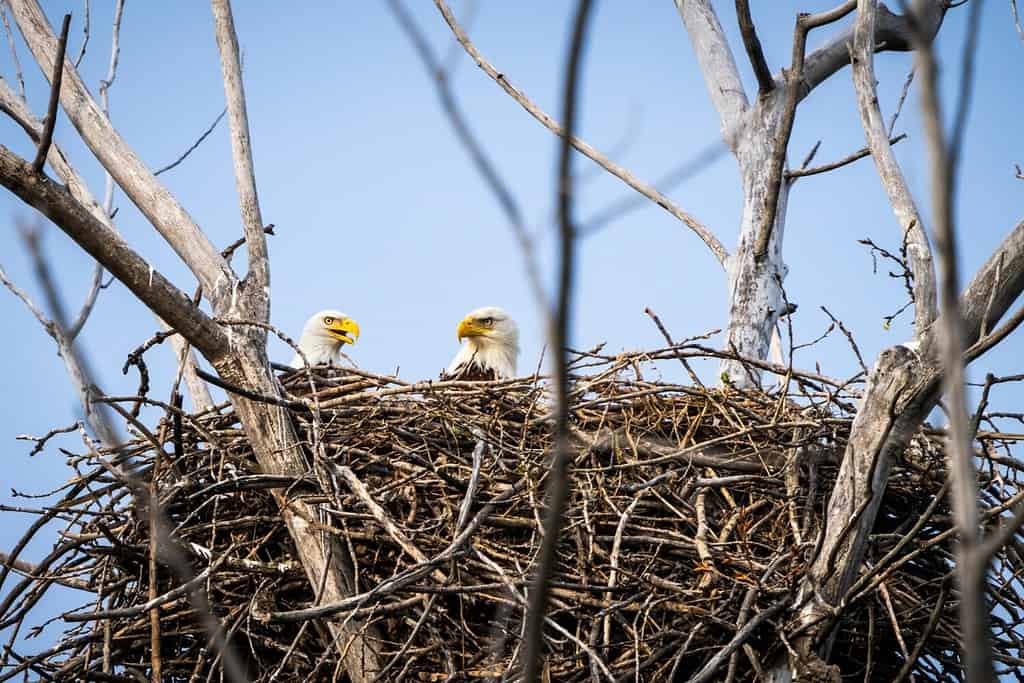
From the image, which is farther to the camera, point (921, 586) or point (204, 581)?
point (921, 586)

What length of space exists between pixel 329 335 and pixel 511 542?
3.10m

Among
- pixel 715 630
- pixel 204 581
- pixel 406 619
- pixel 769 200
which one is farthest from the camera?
pixel 769 200

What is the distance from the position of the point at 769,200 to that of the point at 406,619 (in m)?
2.76

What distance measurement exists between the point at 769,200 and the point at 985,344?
237 cm

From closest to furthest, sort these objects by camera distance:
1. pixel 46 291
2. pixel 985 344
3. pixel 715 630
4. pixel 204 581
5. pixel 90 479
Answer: pixel 46 291, pixel 985 344, pixel 204 581, pixel 715 630, pixel 90 479

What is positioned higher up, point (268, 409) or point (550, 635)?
point (268, 409)

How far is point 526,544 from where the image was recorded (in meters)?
4.27

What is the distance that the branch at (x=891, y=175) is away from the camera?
3908 millimetres

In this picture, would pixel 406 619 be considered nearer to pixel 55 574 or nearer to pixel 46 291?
pixel 55 574

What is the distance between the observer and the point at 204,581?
364cm

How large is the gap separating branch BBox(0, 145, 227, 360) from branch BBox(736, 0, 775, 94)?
3.00 meters

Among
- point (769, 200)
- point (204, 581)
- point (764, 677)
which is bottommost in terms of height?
point (764, 677)

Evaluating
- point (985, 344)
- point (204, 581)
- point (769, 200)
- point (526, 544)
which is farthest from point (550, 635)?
point (769, 200)

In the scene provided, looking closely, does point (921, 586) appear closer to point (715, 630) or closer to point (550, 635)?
point (715, 630)
